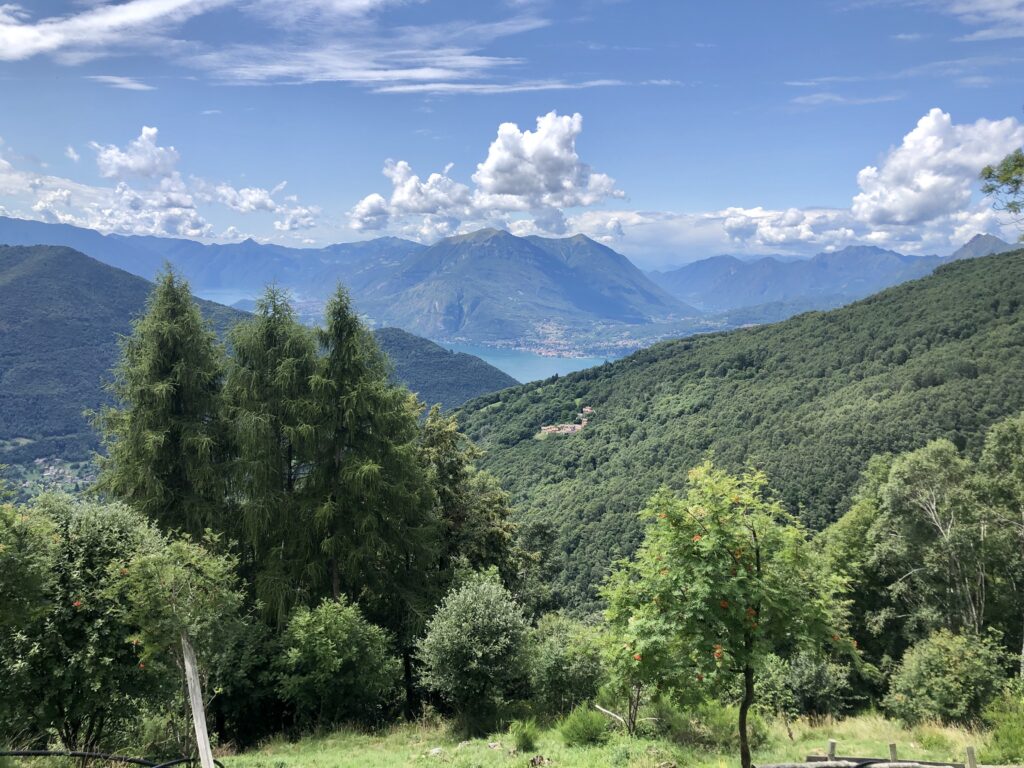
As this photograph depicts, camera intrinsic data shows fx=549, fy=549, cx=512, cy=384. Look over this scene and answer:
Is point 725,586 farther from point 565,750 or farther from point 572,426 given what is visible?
point 572,426

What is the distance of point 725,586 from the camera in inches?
284

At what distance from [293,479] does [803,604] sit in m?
13.6

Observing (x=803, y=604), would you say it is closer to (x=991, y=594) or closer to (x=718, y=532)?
(x=718, y=532)

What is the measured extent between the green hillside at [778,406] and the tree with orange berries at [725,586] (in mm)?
46513

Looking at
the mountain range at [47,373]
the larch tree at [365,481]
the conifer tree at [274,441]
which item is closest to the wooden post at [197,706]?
the larch tree at [365,481]

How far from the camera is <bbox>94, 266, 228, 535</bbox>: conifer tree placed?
14.7 meters

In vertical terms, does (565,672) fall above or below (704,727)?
above

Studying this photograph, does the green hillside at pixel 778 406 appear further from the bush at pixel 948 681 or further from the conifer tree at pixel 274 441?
the conifer tree at pixel 274 441

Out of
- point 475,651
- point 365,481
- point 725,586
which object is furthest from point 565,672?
point 725,586

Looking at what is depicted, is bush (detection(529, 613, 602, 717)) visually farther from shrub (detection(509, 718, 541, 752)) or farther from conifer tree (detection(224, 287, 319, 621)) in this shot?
conifer tree (detection(224, 287, 319, 621))

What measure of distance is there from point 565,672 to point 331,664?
18.4ft

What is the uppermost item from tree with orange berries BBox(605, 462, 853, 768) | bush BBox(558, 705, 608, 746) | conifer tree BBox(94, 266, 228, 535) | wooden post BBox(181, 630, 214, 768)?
conifer tree BBox(94, 266, 228, 535)

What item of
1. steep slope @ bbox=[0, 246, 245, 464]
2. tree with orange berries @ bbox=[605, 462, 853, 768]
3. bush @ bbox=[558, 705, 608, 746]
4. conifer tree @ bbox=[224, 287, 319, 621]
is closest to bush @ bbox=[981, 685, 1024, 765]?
tree with orange berries @ bbox=[605, 462, 853, 768]

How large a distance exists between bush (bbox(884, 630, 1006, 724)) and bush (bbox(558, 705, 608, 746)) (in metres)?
9.54
